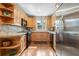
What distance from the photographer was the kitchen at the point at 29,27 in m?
1.56

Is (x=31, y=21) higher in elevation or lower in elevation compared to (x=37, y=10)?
lower

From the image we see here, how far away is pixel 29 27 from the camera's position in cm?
175

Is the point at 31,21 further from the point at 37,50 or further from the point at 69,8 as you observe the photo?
the point at 69,8

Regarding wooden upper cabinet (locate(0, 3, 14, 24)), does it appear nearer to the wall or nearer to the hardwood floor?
the wall

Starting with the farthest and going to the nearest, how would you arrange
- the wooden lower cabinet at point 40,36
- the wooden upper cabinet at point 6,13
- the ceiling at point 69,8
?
the wooden lower cabinet at point 40,36 < the wooden upper cabinet at point 6,13 < the ceiling at point 69,8

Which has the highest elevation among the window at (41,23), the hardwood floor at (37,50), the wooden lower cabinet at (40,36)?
the window at (41,23)

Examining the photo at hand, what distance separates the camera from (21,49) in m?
1.76

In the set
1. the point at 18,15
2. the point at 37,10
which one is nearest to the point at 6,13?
the point at 18,15

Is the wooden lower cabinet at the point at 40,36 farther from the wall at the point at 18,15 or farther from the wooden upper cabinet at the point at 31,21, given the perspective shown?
the wall at the point at 18,15

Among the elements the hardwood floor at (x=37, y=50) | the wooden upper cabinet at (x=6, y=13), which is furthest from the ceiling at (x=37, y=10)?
the hardwood floor at (x=37, y=50)

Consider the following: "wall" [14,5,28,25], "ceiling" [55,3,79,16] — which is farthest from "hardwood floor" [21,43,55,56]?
"ceiling" [55,3,79,16]

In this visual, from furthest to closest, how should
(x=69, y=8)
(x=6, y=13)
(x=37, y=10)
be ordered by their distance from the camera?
(x=37, y=10)
(x=6, y=13)
(x=69, y=8)

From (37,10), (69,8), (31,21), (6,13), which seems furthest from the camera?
(37,10)

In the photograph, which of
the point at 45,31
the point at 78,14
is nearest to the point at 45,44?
the point at 45,31
